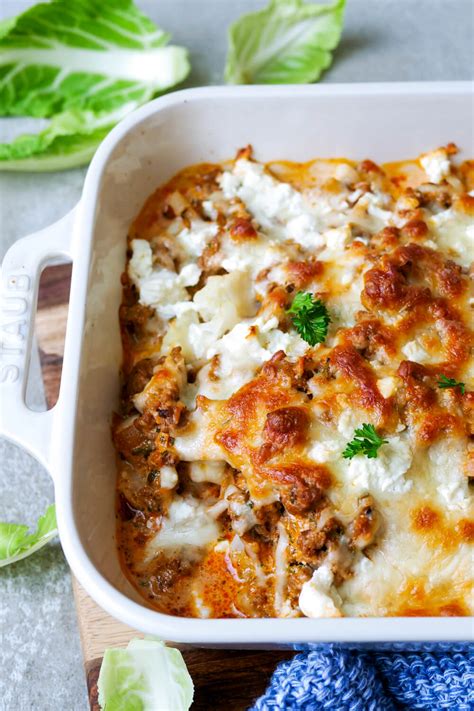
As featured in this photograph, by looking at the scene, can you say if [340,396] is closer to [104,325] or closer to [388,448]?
[388,448]

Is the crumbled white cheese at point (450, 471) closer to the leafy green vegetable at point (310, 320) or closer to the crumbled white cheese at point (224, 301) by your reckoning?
the leafy green vegetable at point (310, 320)

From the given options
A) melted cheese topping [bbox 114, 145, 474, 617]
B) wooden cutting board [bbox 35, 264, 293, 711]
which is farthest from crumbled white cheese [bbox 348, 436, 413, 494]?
wooden cutting board [bbox 35, 264, 293, 711]

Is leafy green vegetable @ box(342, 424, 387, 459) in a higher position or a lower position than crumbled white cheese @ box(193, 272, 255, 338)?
higher

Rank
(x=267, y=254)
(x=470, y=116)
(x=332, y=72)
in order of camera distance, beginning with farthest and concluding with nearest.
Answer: (x=332, y=72), (x=470, y=116), (x=267, y=254)

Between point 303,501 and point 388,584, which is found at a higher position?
point 303,501

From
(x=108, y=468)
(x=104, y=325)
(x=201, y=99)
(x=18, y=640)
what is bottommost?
(x=18, y=640)

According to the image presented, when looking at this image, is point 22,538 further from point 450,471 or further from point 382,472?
point 450,471

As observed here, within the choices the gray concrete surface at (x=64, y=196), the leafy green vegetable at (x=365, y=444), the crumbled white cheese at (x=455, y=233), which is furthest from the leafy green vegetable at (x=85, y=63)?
the leafy green vegetable at (x=365, y=444)

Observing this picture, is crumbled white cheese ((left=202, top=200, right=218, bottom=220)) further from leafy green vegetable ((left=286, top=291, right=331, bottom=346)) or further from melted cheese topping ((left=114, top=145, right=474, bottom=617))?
leafy green vegetable ((left=286, top=291, right=331, bottom=346))

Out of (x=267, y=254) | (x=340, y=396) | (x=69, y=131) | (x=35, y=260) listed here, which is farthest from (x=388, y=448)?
(x=69, y=131)
